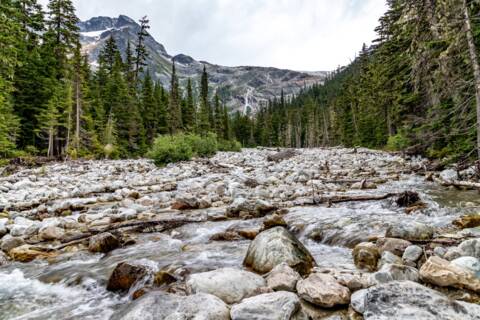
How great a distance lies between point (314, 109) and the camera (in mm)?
78875

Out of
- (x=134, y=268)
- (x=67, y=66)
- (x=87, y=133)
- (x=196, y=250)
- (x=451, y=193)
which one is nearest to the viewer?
(x=134, y=268)

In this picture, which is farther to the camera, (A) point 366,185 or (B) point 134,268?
(A) point 366,185

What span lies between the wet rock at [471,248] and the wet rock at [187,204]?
18.1 ft

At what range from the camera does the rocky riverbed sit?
2203mm

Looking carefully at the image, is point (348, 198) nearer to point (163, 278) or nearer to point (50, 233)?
point (163, 278)

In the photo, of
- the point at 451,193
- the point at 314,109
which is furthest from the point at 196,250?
the point at 314,109

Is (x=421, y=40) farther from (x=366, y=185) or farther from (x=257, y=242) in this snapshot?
(x=257, y=242)

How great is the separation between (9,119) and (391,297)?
23.1 metres

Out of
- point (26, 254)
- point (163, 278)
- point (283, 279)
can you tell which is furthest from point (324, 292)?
point (26, 254)

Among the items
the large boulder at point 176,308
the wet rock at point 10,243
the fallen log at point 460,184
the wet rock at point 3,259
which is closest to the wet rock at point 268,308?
the large boulder at point 176,308

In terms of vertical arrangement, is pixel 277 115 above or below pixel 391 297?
above

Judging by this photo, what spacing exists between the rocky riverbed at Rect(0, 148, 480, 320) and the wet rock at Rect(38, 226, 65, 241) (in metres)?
0.02

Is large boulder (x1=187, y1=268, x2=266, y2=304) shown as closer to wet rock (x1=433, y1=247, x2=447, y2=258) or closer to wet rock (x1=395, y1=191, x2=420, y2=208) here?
wet rock (x1=433, y1=247, x2=447, y2=258)

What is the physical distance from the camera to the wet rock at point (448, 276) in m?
2.23
